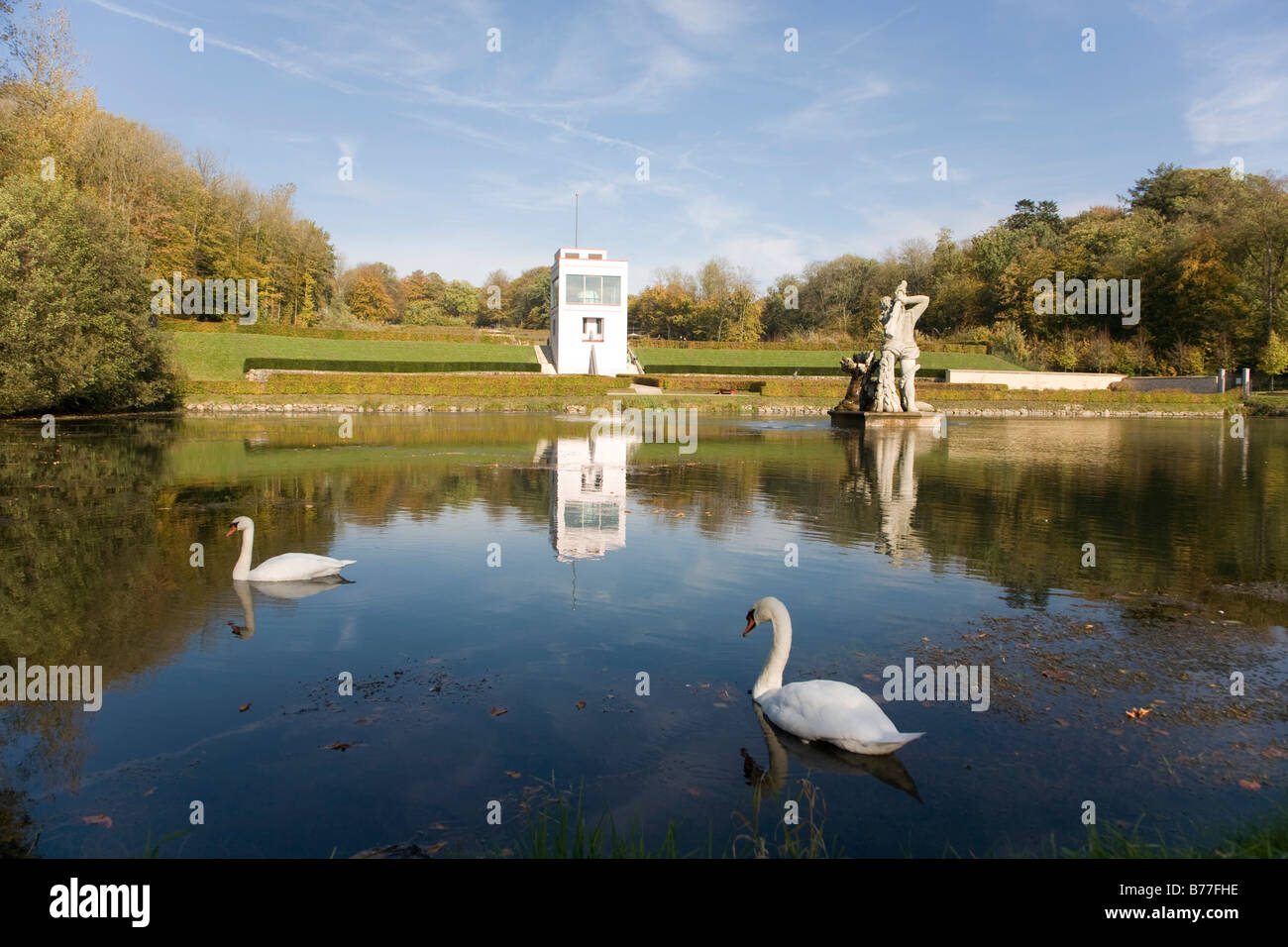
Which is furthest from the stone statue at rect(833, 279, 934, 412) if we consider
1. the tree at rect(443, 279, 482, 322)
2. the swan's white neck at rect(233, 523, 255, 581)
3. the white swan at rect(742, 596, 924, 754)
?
the tree at rect(443, 279, 482, 322)

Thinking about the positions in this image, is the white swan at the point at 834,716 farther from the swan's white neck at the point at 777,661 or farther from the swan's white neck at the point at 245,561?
the swan's white neck at the point at 245,561

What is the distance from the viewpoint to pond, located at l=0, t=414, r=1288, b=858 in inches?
191

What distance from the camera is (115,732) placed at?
5867 millimetres

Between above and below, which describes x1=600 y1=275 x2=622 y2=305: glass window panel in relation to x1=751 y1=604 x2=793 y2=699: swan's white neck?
above

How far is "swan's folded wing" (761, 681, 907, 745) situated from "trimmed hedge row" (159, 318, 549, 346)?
199 ft

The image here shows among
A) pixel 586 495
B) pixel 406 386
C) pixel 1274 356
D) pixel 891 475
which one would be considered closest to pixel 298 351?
pixel 406 386

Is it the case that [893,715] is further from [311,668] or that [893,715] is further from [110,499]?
[110,499]

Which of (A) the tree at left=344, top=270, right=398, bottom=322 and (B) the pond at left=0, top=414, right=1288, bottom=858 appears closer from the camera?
(B) the pond at left=0, top=414, right=1288, bottom=858

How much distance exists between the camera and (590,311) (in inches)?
2598

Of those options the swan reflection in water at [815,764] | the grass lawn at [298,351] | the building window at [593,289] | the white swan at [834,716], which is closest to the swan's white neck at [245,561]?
the white swan at [834,716]

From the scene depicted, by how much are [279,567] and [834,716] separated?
22.4 feet

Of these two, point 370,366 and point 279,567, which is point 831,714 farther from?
point 370,366

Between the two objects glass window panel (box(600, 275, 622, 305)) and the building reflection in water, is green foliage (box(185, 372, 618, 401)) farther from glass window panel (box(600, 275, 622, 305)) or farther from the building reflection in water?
the building reflection in water
